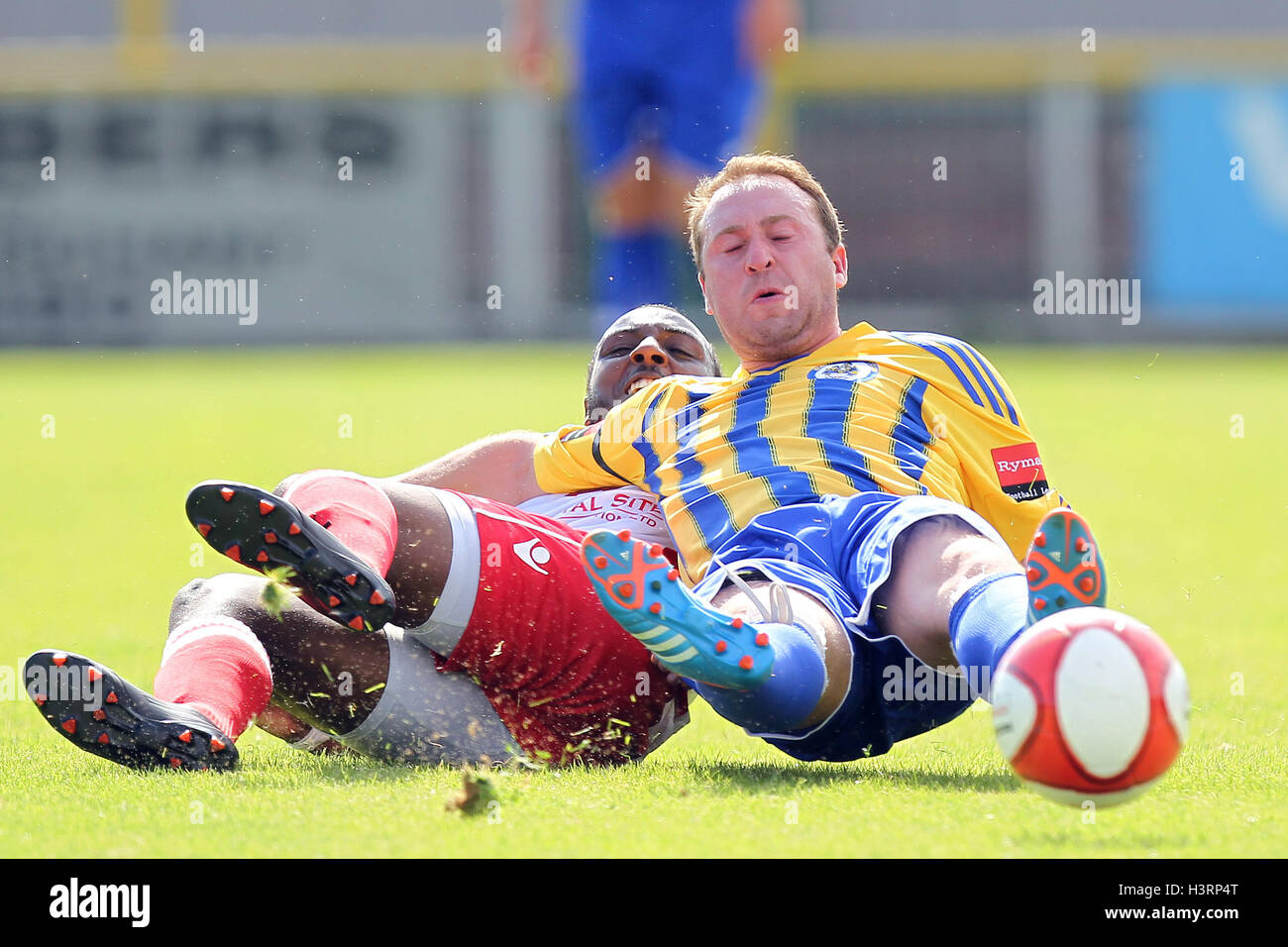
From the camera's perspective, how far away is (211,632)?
292 cm

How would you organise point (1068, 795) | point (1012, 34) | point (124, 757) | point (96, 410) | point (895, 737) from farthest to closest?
point (1012, 34) → point (96, 410) → point (895, 737) → point (124, 757) → point (1068, 795)

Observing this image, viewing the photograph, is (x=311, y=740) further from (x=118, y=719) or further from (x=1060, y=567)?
(x=1060, y=567)

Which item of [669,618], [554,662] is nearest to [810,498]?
[554,662]

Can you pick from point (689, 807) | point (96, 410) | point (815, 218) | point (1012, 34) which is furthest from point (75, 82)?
point (689, 807)

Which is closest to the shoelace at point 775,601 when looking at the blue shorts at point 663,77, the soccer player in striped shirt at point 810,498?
the soccer player in striped shirt at point 810,498

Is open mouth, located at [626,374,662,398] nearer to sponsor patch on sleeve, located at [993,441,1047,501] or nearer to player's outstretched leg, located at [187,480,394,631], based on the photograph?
sponsor patch on sleeve, located at [993,441,1047,501]

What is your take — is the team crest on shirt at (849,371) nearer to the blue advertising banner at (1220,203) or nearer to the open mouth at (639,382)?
the open mouth at (639,382)

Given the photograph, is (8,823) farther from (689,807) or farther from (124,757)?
(689,807)

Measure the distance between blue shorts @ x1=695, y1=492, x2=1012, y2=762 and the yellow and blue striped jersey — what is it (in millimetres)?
96

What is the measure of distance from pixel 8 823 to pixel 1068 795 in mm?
1500

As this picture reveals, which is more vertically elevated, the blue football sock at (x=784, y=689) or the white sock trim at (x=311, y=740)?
the blue football sock at (x=784, y=689)

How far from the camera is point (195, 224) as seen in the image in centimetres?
1485

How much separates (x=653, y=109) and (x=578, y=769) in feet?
23.5

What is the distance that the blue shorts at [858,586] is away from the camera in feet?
9.12
